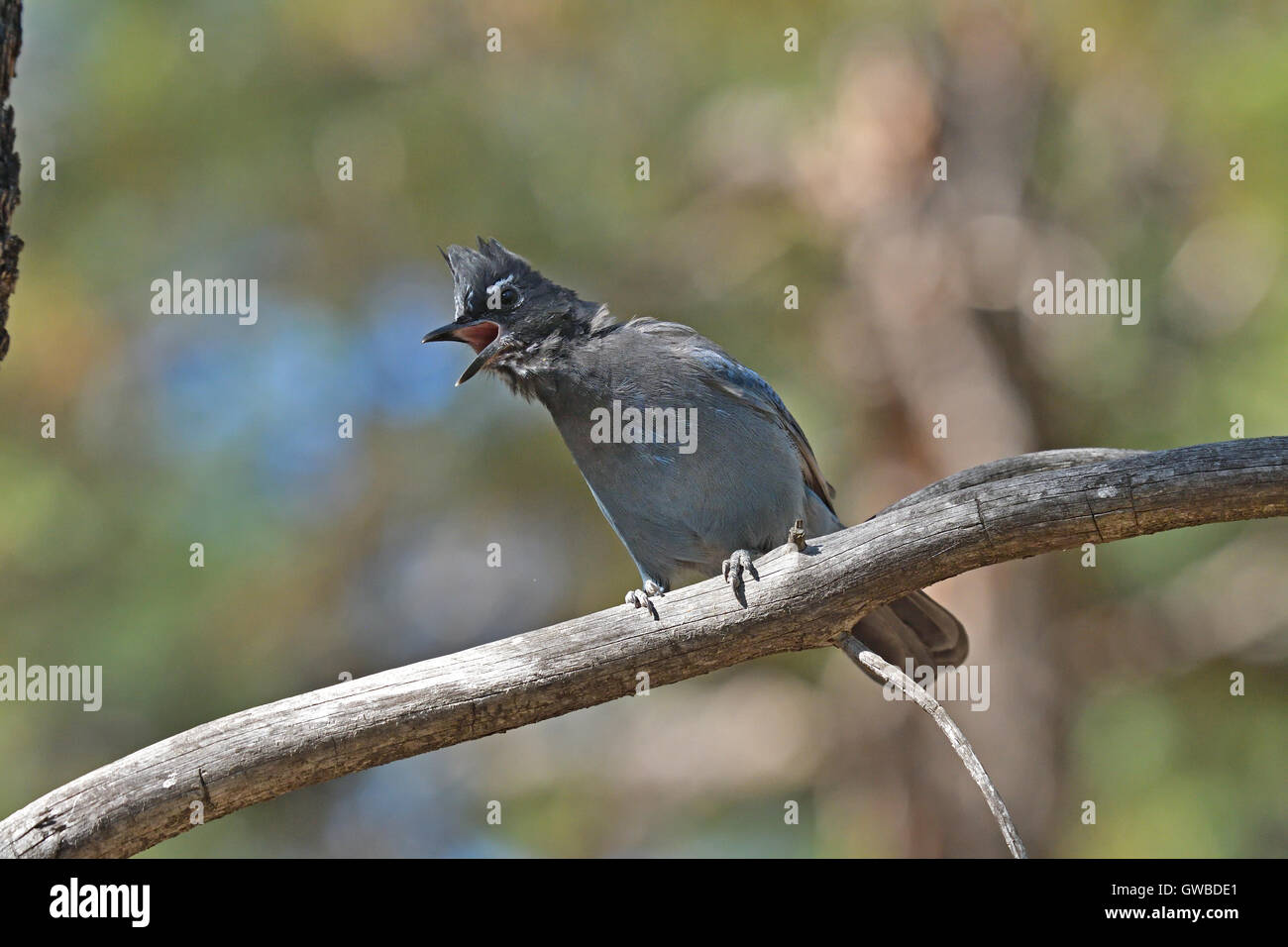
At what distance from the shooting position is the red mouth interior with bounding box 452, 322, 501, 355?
20.6 ft

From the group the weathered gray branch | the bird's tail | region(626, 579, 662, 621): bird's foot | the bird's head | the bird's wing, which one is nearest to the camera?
the weathered gray branch

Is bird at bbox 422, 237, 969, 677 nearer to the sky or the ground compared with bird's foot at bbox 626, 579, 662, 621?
nearer to the sky

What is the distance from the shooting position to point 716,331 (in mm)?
13367

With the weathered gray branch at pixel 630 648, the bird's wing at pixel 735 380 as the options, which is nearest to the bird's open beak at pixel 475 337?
the bird's wing at pixel 735 380

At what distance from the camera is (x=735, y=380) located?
6.37 metres

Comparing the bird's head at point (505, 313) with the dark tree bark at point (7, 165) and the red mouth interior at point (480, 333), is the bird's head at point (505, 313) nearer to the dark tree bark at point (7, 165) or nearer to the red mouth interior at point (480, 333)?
the red mouth interior at point (480, 333)

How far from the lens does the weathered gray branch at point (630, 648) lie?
4188 millimetres

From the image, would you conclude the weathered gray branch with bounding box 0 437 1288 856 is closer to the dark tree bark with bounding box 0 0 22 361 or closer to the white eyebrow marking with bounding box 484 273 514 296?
the dark tree bark with bounding box 0 0 22 361

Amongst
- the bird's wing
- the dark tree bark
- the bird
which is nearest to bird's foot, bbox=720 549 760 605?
the bird

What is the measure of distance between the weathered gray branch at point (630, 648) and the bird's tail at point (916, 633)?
1.45 meters

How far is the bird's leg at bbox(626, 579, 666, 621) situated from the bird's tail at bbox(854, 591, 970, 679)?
1.04m

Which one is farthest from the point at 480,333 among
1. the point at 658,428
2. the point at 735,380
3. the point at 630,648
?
the point at 630,648

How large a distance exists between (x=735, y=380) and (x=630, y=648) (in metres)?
2.28
